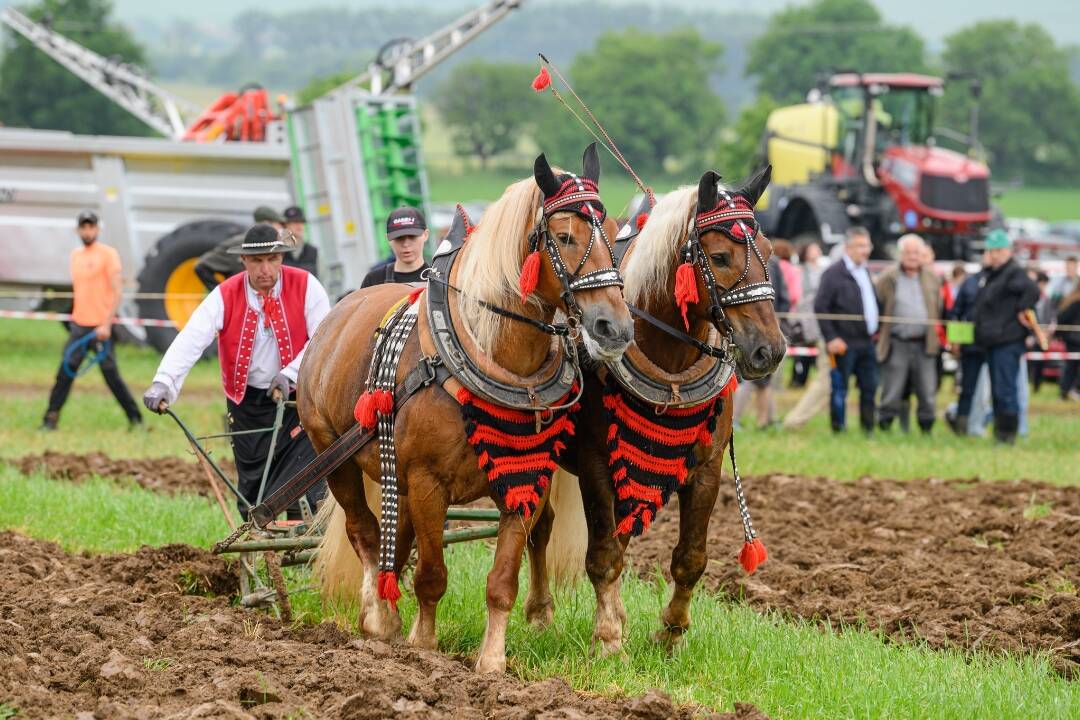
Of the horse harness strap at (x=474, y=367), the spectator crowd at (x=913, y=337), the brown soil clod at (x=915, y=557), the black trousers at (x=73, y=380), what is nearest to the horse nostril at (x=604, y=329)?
the horse harness strap at (x=474, y=367)

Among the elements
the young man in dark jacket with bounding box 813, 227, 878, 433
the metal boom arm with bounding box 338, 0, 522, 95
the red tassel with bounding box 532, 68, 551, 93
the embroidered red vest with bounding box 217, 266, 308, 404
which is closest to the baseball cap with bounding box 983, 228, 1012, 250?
the young man in dark jacket with bounding box 813, 227, 878, 433

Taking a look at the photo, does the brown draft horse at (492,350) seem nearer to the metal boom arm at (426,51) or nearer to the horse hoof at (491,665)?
the horse hoof at (491,665)

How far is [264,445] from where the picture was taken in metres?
7.58

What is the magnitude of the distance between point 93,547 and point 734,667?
3.80 m

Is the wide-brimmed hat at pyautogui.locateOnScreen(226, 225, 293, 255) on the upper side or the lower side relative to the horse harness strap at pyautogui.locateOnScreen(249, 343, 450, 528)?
upper

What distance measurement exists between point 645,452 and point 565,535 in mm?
1088

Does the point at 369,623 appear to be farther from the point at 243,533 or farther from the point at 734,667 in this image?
the point at 734,667

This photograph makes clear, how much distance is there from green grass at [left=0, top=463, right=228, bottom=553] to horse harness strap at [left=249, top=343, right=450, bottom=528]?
143 cm

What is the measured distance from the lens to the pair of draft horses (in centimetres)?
530

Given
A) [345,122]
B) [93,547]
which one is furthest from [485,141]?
[93,547]

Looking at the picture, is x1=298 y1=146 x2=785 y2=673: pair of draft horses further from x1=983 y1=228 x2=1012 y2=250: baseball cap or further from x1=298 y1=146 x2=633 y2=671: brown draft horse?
x1=983 y1=228 x2=1012 y2=250: baseball cap

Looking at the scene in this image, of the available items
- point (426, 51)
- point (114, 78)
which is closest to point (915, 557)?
point (426, 51)

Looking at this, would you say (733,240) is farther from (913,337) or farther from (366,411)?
(913,337)

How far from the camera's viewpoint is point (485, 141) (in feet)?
352
